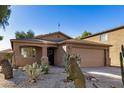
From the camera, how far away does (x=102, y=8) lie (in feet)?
61.9

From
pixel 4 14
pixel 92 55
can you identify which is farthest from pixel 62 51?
pixel 4 14

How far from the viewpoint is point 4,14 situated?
16281 millimetres

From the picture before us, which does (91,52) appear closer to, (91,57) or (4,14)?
(91,57)

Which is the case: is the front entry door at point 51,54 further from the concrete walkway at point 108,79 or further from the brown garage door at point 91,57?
the concrete walkway at point 108,79

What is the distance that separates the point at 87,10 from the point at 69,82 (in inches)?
417

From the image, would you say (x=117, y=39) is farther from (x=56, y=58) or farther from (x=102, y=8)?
(x=56, y=58)

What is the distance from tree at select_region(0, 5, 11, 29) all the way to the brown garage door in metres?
7.70

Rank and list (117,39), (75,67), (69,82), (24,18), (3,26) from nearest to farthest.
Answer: (75,67) → (69,82) → (24,18) → (3,26) → (117,39)

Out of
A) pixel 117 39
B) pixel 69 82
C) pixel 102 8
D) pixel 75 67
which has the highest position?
pixel 102 8

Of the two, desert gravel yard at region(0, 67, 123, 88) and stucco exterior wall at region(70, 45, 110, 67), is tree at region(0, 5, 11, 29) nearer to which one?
desert gravel yard at region(0, 67, 123, 88)

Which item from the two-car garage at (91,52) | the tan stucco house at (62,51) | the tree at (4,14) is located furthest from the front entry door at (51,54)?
the tree at (4,14)

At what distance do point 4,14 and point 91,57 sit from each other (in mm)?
10623
